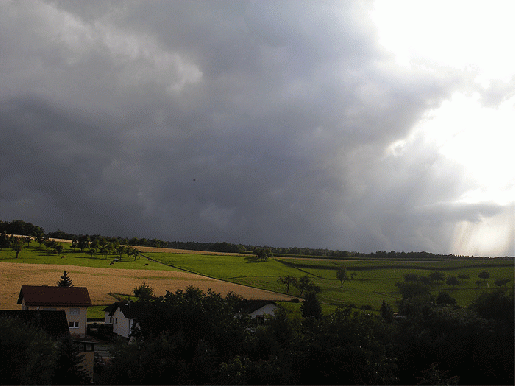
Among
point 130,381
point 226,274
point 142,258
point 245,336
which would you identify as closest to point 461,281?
point 226,274

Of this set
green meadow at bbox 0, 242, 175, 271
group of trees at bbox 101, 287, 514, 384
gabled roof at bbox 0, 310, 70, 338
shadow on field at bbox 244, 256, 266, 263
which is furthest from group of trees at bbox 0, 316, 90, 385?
shadow on field at bbox 244, 256, 266, 263

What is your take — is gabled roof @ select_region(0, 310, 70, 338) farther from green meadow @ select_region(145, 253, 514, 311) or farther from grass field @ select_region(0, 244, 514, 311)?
green meadow @ select_region(145, 253, 514, 311)

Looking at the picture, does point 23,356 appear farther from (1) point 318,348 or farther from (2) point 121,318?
(2) point 121,318

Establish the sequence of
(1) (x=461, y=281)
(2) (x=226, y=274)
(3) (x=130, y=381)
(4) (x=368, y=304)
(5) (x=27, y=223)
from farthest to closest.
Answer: (5) (x=27, y=223)
(2) (x=226, y=274)
(1) (x=461, y=281)
(4) (x=368, y=304)
(3) (x=130, y=381)

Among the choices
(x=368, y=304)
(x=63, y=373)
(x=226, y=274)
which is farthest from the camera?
(x=226, y=274)

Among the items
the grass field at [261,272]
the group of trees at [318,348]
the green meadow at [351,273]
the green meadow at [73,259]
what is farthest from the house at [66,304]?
the green meadow at [73,259]

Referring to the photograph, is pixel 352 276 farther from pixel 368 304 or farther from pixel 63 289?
pixel 63 289

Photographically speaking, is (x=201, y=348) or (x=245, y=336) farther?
(x=245, y=336)

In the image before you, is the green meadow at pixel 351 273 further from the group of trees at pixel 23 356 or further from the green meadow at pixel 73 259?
the group of trees at pixel 23 356
